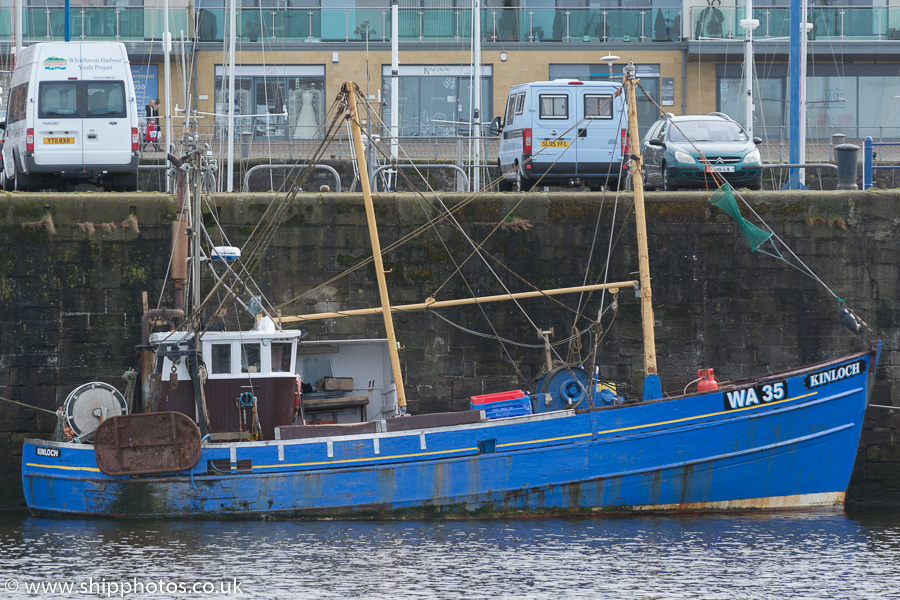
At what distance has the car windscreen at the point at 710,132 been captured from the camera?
22.3 meters

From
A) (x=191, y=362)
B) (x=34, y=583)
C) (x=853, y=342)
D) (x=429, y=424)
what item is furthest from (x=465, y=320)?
(x=34, y=583)

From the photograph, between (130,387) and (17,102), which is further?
(17,102)

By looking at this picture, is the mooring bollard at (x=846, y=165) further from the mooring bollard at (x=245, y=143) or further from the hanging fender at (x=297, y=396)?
the mooring bollard at (x=245, y=143)

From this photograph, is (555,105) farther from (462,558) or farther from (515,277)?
(462,558)

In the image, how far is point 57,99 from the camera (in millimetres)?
21391

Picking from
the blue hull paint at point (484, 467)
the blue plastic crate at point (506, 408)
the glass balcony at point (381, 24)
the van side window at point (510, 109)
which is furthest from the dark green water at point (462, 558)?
the glass balcony at point (381, 24)

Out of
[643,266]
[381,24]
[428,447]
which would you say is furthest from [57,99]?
[381,24]

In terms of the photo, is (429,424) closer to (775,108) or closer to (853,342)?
(853,342)

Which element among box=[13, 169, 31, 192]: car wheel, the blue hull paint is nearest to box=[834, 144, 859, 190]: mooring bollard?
the blue hull paint

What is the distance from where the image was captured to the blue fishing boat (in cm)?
1588

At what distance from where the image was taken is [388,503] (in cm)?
1598

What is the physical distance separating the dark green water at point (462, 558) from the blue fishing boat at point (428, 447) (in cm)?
28

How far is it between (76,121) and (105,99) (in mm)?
618

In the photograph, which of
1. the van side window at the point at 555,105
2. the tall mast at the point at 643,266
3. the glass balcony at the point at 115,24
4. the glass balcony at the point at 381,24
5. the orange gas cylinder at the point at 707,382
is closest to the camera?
the tall mast at the point at 643,266
